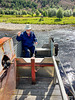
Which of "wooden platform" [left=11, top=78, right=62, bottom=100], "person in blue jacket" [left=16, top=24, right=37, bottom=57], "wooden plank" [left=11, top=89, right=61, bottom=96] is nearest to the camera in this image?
"wooden platform" [left=11, top=78, right=62, bottom=100]

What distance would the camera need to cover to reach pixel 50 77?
540 centimetres

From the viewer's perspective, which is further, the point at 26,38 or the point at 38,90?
the point at 26,38

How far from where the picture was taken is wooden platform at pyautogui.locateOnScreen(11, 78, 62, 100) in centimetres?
459

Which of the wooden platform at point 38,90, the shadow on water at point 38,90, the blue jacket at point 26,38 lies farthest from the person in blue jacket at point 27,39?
the shadow on water at point 38,90

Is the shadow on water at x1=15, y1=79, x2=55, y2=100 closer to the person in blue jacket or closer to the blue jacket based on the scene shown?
the person in blue jacket

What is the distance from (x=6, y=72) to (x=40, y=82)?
210 cm

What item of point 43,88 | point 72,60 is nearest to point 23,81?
point 43,88

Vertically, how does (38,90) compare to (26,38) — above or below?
below

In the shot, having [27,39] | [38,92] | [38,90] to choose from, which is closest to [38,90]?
[38,90]

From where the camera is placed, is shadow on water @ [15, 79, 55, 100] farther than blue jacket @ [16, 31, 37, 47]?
No

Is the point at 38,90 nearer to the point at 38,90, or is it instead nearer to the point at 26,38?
the point at 38,90

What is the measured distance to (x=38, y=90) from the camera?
489cm

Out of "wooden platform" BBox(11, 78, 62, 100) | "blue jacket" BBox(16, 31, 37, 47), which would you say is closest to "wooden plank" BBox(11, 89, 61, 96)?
"wooden platform" BBox(11, 78, 62, 100)

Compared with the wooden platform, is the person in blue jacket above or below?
above
